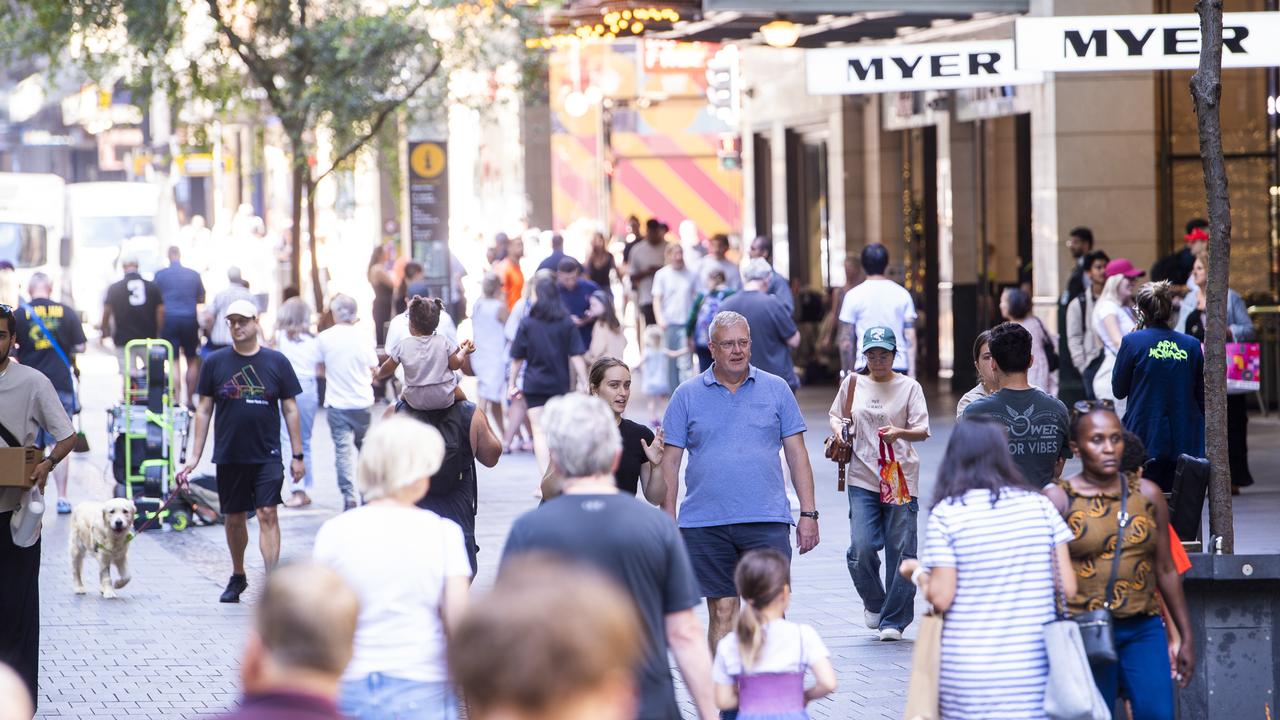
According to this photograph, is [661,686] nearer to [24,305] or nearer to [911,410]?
[911,410]

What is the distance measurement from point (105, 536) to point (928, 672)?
677 cm

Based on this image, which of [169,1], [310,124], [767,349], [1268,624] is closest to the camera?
[1268,624]

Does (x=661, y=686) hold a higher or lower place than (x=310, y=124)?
lower

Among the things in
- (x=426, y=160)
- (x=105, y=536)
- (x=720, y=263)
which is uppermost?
(x=426, y=160)

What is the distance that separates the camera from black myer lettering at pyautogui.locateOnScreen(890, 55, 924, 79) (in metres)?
12.0

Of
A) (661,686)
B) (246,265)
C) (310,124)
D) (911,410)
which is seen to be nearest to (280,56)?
(310,124)

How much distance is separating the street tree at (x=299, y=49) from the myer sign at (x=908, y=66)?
11.1 m

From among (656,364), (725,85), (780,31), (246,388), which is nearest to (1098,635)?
(246,388)

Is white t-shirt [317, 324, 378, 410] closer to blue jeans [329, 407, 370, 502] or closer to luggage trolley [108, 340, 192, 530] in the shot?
blue jeans [329, 407, 370, 502]

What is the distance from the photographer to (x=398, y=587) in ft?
17.3

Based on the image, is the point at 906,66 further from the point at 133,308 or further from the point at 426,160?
the point at 426,160

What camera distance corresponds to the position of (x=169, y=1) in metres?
21.7

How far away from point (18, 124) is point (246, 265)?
6217 centimetres

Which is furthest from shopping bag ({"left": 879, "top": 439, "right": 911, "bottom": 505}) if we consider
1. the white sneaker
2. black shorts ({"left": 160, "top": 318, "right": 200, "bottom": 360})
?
black shorts ({"left": 160, "top": 318, "right": 200, "bottom": 360})
